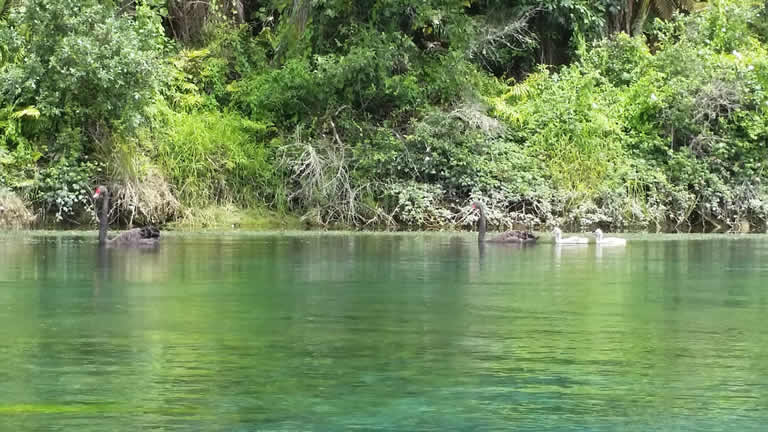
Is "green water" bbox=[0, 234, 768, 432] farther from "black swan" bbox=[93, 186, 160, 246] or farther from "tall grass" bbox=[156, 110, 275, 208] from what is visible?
"tall grass" bbox=[156, 110, 275, 208]

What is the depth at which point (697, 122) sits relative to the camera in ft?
130

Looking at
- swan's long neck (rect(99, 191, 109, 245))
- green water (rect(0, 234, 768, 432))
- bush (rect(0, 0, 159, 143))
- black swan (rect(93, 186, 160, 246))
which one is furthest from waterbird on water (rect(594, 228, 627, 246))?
bush (rect(0, 0, 159, 143))

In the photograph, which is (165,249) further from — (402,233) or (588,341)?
(588,341)

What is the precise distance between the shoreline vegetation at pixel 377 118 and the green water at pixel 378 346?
12361 millimetres

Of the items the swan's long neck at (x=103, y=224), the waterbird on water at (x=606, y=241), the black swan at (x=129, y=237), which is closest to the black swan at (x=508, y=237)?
the waterbird on water at (x=606, y=241)

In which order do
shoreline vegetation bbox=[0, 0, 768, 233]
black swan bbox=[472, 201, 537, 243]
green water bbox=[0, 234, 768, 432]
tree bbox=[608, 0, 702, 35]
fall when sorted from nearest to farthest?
green water bbox=[0, 234, 768, 432], black swan bbox=[472, 201, 537, 243], shoreline vegetation bbox=[0, 0, 768, 233], tree bbox=[608, 0, 702, 35]

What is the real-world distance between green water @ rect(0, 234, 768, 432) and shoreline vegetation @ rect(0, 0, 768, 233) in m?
12.4

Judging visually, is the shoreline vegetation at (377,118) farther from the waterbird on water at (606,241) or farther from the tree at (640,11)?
the waterbird on water at (606,241)

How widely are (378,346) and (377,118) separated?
27616mm

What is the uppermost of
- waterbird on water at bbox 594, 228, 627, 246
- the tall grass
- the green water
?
the tall grass

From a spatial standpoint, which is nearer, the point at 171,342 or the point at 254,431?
the point at 254,431

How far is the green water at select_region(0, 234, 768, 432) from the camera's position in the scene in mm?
8750

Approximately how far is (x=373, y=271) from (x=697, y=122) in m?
21.3

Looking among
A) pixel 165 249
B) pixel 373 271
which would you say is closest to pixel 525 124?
pixel 165 249
